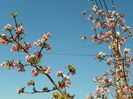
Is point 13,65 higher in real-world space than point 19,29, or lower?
lower

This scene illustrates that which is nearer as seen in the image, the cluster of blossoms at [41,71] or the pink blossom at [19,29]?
the cluster of blossoms at [41,71]

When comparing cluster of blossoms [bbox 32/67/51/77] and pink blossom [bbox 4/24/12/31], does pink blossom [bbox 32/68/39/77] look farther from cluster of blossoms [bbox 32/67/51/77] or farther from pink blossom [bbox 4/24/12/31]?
pink blossom [bbox 4/24/12/31]

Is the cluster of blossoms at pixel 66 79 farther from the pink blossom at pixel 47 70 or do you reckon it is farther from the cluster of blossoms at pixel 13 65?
the cluster of blossoms at pixel 13 65

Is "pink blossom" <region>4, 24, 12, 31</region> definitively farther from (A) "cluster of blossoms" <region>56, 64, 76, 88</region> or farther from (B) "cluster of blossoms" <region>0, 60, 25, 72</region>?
(A) "cluster of blossoms" <region>56, 64, 76, 88</region>

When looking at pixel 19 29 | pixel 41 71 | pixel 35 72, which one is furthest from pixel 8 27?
pixel 41 71

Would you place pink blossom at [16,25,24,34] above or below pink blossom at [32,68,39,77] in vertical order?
above

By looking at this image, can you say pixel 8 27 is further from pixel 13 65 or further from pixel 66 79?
pixel 66 79

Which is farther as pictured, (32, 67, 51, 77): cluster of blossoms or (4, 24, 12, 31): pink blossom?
(4, 24, 12, 31): pink blossom

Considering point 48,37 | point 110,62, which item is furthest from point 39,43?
point 110,62

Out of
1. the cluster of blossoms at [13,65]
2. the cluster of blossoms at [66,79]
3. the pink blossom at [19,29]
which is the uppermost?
the pink blossom at [19,29]

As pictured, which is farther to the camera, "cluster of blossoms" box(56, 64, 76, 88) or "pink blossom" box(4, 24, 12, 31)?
"pink blossom" box(4, 24, 12, 31)

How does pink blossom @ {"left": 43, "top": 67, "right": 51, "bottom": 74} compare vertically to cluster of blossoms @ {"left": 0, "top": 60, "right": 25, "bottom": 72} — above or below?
below

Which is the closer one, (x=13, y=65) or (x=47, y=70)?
(x=47, y=70)

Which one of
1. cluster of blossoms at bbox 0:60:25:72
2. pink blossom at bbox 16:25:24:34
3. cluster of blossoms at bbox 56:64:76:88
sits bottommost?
cluster of blossoms at bbox 56:64:76:88
